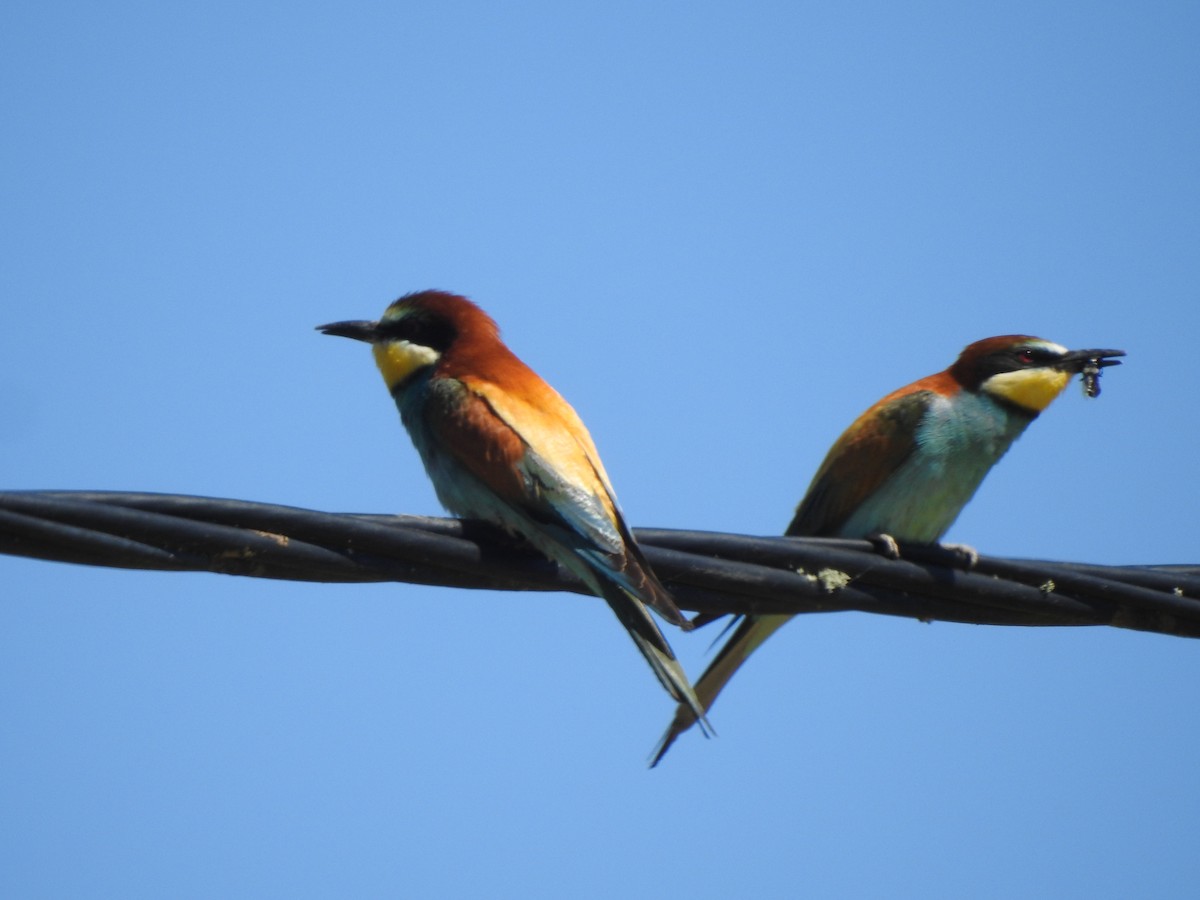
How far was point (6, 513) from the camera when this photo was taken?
1.67m

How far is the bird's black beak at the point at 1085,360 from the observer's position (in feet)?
13.4

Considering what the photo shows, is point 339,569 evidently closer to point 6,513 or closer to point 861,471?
point 6,513

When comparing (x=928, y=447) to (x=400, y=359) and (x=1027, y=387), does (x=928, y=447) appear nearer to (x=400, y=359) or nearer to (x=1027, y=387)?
(x=1027, y=387)

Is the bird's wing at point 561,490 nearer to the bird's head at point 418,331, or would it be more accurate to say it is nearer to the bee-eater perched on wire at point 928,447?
the bird's head at point 418,331

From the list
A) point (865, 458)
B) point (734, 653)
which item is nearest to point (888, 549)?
point (734, 653)

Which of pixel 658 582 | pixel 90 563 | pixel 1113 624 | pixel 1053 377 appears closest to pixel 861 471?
pixel 1053 377

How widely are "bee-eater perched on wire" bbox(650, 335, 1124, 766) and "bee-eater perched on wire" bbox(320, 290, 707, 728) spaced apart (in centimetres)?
104

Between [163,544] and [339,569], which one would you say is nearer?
[163,544]

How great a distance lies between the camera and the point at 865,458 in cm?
385

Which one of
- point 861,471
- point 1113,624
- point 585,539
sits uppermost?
point 861,471

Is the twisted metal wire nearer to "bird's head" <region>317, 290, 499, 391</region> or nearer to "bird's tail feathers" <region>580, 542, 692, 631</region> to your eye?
"bird's tail feathers" <region>580, 542, 692, 631</region>

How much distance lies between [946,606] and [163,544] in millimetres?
1188

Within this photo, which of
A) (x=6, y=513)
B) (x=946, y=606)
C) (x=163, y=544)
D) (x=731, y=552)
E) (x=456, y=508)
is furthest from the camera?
(x=456, y=508)

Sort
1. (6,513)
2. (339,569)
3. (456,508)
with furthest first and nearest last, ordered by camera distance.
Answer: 1. (456,508)
2. (339,569)
3. (6,513)
